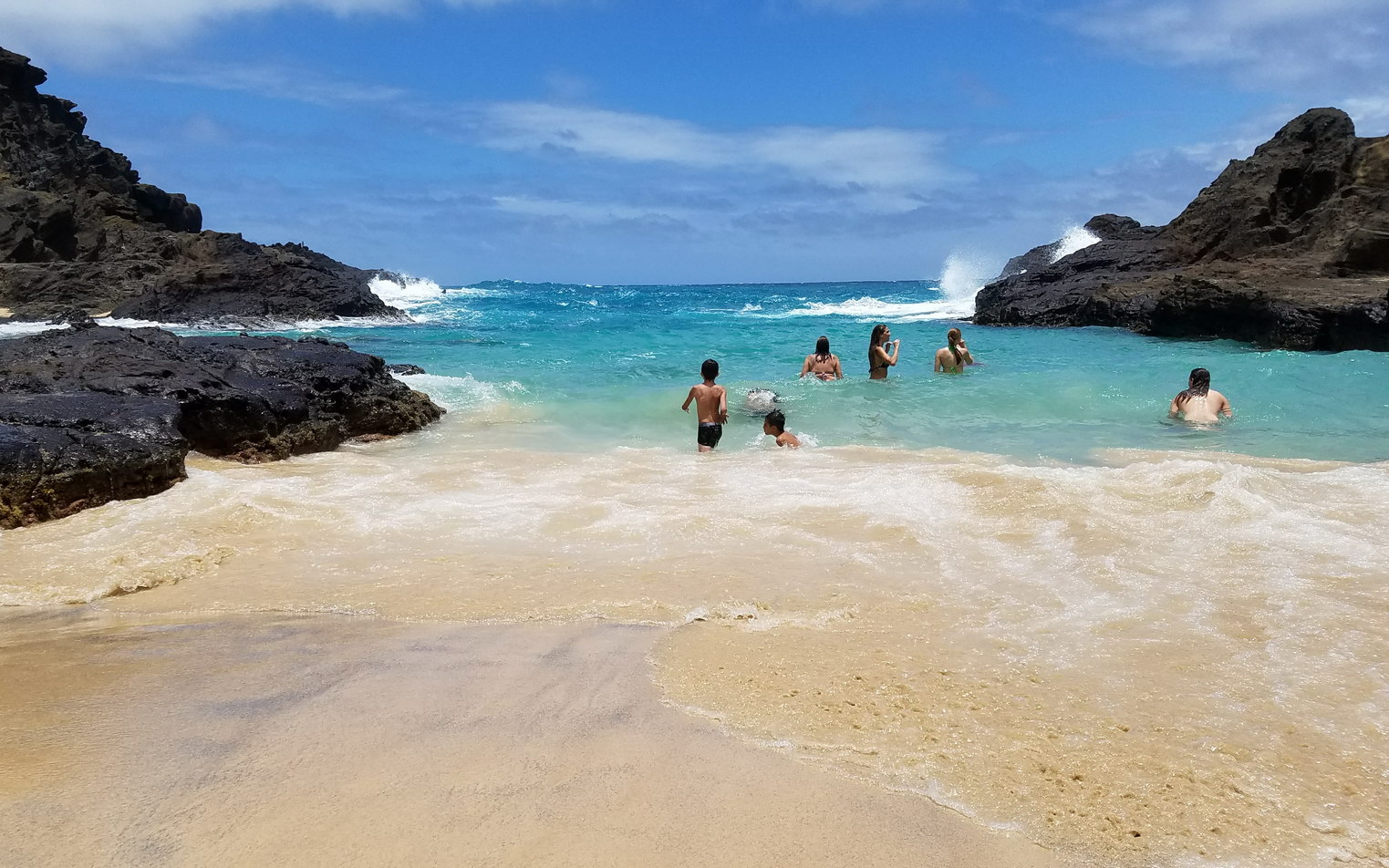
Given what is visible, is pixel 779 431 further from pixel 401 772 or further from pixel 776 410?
pixel 401 772

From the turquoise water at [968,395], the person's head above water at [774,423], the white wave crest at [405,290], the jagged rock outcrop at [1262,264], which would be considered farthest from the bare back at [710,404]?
the white wave crest at [405,290]

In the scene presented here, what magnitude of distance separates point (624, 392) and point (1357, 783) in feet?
36.5

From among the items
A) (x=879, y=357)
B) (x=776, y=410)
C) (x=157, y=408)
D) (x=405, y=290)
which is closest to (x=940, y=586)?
(x=157, y=408)

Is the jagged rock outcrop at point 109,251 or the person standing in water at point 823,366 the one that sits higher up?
the jagged rock outcrop at point 109,251

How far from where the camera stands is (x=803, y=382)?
13062mm

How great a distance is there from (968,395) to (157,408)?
9.58 m

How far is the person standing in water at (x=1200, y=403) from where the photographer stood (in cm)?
959

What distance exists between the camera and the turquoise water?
899 cm

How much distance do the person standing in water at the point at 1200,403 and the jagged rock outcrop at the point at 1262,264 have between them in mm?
8189

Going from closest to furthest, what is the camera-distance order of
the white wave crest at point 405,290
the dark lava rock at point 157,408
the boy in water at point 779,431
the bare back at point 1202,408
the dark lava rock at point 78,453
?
the dark lava rock at point 78,453
the dark lava rock at point 157,408
the boy in water at point 779,431
the bare back at point 1202,408
the white wave crest at point 405,290

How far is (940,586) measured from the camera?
399cm

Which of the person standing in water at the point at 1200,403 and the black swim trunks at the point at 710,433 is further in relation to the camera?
the person standing in water at the point at 1200,403

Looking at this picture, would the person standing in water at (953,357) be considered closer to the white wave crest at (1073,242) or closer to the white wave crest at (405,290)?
the white wave crest at (1073,242)

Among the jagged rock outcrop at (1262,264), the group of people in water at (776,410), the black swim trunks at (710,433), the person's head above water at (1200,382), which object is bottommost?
the black swim trunks at (710,433)
